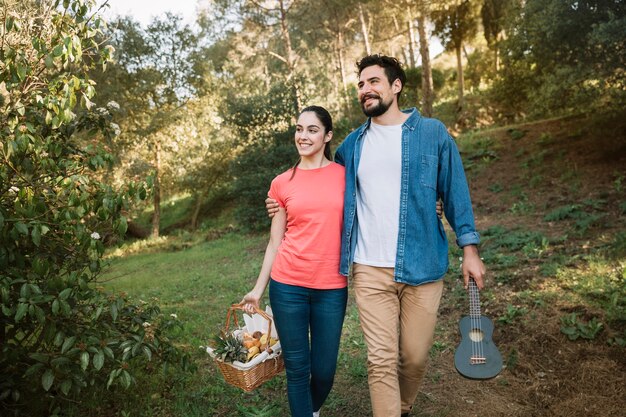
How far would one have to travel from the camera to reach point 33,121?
3.03m

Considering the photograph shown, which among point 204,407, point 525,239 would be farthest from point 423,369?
point 525,239

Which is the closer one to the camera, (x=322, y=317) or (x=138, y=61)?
(x=322, y=317)

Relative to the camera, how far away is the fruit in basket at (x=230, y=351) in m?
3.02

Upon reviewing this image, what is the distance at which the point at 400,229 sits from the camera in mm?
2895

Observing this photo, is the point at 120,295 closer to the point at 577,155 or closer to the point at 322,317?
the point at 322,317

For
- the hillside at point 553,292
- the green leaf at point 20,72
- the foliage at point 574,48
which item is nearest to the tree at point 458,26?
the foliage at point 574,48

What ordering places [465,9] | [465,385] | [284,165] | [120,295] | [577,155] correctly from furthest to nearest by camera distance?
[465,9], [284,165], [577,155], [465,385], [120,295]

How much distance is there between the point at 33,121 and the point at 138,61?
15706 millimetres

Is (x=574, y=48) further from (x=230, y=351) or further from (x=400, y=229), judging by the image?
(x=230, y=351)

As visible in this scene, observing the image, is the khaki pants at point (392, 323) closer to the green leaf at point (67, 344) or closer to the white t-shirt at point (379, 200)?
the white t-shirt at point (379, 200)

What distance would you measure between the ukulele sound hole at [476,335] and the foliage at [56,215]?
2036 millimetres

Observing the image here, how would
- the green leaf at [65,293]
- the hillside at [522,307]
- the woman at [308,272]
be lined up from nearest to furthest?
the green leaf at [65,293], the woman at [308,272], the hillside at [522,307]

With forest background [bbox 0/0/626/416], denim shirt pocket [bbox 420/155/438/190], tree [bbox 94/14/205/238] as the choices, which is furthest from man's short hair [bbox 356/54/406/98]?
tree [bbox 94/14/205/238]

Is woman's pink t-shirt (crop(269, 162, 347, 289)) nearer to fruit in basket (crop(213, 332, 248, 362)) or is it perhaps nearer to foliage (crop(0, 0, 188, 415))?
fruit in basket (crop(213, 332, 248, 362))
